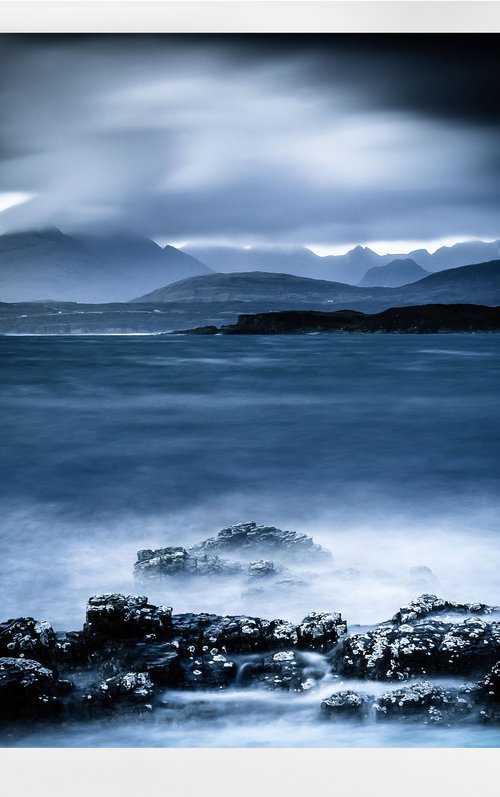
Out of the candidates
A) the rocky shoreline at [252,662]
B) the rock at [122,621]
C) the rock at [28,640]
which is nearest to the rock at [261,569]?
the rocky shoreline at [252,662]

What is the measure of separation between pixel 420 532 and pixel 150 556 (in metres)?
1.15

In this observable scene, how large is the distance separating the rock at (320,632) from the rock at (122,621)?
0.44 meters

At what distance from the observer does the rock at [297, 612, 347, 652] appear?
2189 mm

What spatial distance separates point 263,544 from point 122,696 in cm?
94

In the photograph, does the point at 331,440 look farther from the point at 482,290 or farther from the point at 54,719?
the point at 54,719

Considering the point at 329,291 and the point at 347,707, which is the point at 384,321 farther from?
the point at 347,707

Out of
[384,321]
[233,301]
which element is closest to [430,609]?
[384,321]

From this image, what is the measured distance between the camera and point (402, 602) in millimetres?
2514

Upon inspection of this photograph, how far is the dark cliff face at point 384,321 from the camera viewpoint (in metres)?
3.28

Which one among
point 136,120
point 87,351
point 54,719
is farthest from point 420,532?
point 136,120

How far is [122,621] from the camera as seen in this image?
219cm

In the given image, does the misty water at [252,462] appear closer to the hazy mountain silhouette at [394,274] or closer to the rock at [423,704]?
the hazy mountain silhouette at [394,274]

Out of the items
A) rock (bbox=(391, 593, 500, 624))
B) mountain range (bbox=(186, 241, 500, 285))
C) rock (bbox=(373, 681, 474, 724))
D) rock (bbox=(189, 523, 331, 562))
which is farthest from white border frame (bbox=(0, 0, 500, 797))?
mountain range (bbox=(186, 241, 500, 285))

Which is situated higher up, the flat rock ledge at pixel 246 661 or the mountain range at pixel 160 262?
the mountain range at pixel 160 262
